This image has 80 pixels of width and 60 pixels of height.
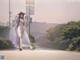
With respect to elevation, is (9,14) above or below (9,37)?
above

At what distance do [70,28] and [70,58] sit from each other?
343mm

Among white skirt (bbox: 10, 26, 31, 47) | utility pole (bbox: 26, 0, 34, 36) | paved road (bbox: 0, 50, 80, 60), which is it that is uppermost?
utility pole (bbox: 26, 0, 34, 36)

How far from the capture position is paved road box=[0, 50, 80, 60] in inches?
121

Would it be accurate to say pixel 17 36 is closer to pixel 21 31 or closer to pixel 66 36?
pixel 21 31

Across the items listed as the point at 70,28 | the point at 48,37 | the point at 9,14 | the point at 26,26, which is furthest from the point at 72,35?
the point at 9,14

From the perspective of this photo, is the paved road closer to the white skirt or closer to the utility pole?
the white skirt

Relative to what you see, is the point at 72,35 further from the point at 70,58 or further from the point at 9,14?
the point at 9,14

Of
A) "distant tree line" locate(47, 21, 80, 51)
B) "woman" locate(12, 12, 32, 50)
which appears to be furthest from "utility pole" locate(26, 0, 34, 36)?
"distant tree line" locate(47, 21, 80, 51)

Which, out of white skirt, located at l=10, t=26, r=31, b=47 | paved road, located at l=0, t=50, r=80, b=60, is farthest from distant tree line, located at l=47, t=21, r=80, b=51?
white skirt, located at l=10, t=26, r=31, b=47

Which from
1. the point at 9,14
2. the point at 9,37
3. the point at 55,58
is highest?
the point at 9,14

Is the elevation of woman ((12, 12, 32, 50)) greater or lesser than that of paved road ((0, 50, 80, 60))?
greater

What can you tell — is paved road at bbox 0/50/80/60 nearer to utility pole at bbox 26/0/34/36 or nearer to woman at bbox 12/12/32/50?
woman at bbox 12/12/32/50

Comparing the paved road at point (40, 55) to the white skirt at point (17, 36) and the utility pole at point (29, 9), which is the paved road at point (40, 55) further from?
the utility pole at point (29, 9)

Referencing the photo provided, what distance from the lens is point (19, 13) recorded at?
312cm
